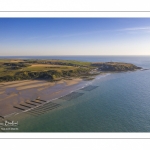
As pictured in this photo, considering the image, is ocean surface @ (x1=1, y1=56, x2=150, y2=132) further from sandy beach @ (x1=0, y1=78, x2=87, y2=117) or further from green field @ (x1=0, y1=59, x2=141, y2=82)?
green field @ (x1=0, y1=59, x2=141, y2=82)

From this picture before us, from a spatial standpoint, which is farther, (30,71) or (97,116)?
(30,71)

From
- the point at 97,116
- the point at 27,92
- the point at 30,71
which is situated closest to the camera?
the point at 97,116

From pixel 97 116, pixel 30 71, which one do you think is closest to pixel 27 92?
pixel 30 71

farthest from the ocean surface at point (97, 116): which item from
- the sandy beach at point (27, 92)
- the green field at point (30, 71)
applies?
the green field at point (30, 71)

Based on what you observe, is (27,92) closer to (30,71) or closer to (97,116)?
(30,71)

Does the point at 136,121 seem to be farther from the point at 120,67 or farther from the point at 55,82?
the point at 120,67

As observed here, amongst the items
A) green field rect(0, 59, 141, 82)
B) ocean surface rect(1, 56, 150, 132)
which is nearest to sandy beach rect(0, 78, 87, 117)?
green field rect(0, 59, 141, 82)
